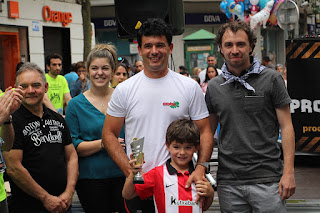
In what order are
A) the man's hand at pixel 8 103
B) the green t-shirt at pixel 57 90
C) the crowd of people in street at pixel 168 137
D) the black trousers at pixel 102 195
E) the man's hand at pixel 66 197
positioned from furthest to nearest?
the green t-shirt at pixel 57 90 → the black trousers at pixel 102 195 → the man's hand at pixel 66 197 → the crowd of people in street at pixel 168 137 → the man's hand at pixel 8 103

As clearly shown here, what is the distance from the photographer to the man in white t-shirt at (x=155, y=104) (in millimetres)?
3420

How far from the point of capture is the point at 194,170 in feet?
11.0

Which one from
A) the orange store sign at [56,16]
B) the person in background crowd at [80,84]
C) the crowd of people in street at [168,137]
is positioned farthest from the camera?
the orange store sign at [56,16]

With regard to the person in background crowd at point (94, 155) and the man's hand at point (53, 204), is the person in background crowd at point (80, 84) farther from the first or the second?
the man's hand at point (53, 204)

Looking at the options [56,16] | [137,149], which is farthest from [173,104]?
[56,16]

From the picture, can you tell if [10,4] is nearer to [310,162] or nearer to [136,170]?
[310,162]

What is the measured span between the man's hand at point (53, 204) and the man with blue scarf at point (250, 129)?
1.27 metres

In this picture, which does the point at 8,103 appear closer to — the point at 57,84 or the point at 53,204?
the point at 53,204

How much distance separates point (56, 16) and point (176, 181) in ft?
48.5

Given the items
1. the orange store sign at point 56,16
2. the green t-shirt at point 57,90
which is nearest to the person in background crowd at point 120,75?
the green t-shirt at point 57,90

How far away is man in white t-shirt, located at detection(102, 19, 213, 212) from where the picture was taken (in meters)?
3.42

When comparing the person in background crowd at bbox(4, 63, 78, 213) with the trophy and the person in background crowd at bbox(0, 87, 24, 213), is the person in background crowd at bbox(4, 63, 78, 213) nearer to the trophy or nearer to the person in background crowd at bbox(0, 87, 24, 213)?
the person in background crowd at bbox(0, 87, 24, 213)

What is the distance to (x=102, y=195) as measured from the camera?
4.06m

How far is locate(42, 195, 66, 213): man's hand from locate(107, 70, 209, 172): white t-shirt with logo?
816mm
